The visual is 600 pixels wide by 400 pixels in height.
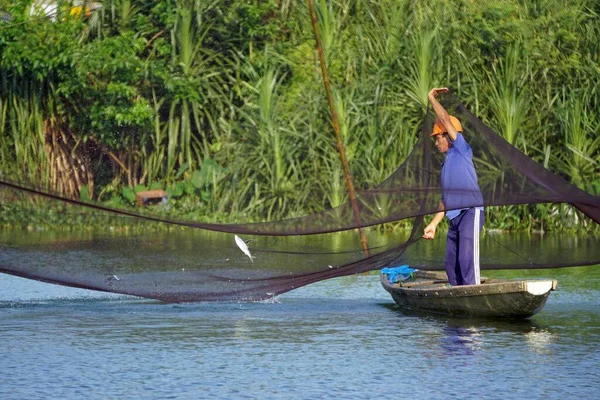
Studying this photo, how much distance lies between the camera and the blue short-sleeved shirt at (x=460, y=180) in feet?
39.0

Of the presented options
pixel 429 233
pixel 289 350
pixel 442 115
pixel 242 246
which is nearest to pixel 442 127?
pixel 442 115

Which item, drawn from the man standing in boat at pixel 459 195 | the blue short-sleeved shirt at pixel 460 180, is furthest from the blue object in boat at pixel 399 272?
the blue short-sleeved shirt at pixel 460 180

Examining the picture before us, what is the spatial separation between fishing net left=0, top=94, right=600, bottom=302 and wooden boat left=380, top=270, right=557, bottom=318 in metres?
0.51

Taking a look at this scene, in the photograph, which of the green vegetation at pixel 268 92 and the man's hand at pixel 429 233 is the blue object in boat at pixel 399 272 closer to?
the man's hand at pixel 429 233

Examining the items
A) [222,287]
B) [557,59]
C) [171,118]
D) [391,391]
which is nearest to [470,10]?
[557,59]

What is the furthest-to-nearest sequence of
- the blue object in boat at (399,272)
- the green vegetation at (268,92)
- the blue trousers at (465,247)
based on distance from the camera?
the green vegetation at (268,92)
the blue object in boat at (399,272)
the blue trousers at (465,247)

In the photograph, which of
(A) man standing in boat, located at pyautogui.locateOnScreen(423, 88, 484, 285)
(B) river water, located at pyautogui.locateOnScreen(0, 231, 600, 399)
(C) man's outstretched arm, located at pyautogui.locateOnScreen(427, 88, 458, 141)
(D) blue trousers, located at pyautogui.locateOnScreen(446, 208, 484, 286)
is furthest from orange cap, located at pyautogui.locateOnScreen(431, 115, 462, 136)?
(B) river water, located at pyautogui.locateOnScreen(0, 231, 600, 399)

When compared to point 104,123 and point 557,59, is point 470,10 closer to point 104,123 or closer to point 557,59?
point 557,59

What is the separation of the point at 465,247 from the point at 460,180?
1.87 ft

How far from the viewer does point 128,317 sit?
12.7m

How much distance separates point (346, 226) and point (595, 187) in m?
9.55

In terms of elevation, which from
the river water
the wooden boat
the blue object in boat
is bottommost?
the river water

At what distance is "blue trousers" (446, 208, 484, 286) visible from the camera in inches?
474

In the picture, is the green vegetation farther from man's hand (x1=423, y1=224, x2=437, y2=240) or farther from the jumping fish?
man's hand (x1=423, y1=224, x2=437, y2=240)
